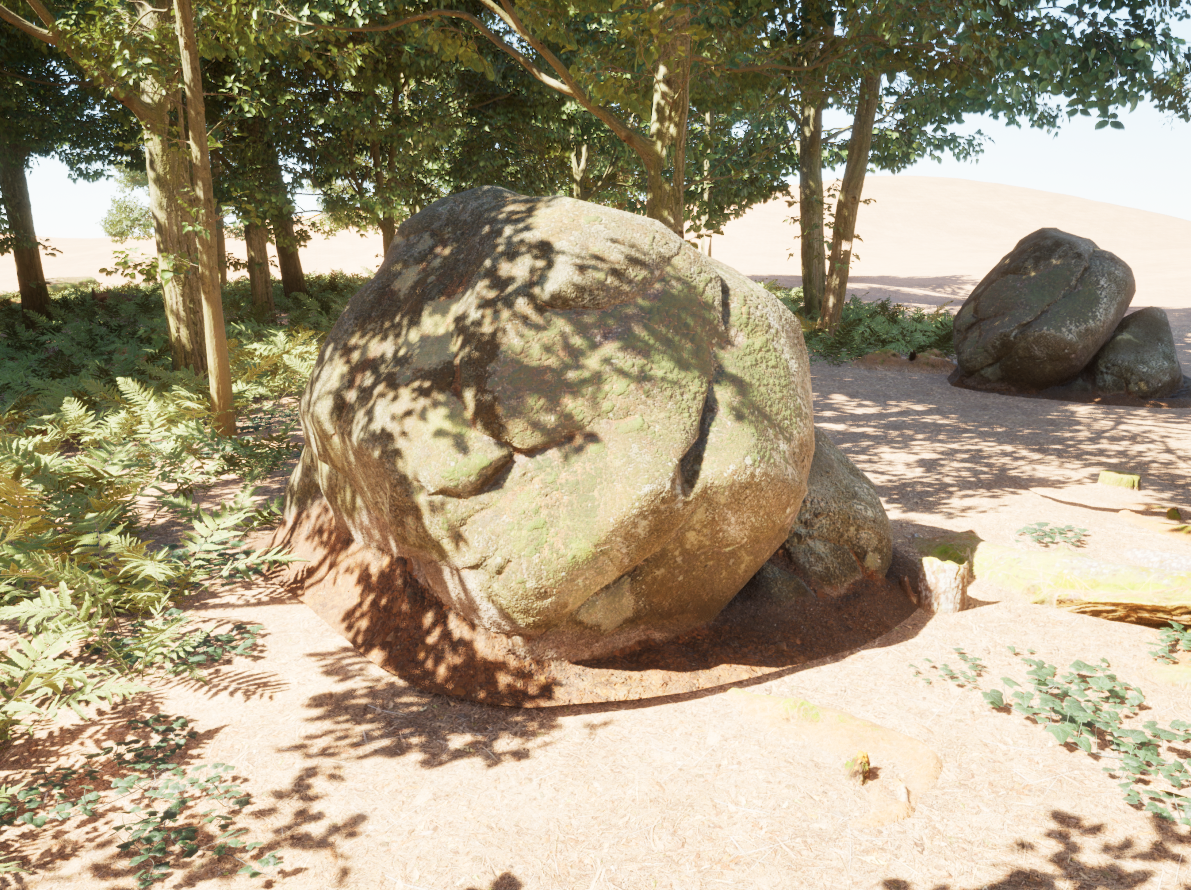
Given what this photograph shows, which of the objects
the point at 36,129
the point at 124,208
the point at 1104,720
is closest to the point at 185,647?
the point at 1104,720

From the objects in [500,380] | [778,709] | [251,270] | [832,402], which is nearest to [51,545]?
[500,380]

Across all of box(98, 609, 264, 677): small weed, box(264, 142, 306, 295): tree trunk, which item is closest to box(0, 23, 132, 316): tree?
box(264, 142, 306, 295): tree trunk

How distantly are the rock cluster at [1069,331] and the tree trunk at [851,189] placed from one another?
11.7 feet

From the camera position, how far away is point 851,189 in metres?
15.6

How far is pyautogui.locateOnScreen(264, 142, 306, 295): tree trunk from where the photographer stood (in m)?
14.2

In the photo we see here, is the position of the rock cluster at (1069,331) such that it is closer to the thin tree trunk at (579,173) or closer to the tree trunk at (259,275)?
the thin tree trunk at (579,173)

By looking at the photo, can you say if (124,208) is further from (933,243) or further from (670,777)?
(933,243)

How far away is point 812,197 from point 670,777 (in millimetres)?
15967

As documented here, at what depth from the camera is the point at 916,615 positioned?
211 inches

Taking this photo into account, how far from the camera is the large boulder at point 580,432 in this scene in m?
4.16

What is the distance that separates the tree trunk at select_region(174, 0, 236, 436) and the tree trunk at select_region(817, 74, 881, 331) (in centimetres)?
1181

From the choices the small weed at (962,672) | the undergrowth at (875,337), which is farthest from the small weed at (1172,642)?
the undergrowth at (875,337)

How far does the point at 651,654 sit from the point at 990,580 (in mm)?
2769

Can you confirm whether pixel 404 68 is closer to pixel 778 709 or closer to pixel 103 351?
pixel 103 351
